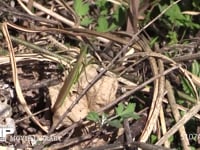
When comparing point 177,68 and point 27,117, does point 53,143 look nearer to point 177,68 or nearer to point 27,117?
point 27,117

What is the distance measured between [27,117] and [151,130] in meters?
0.41

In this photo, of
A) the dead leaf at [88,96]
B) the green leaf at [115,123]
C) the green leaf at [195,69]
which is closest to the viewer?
the green leaf at [115,123]

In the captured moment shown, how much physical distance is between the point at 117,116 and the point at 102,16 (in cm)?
57

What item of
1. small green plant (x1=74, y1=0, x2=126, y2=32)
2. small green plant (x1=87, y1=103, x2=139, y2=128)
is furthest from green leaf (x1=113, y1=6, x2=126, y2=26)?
small green plant (x1=87, y1=103, x2=139, y2=128)

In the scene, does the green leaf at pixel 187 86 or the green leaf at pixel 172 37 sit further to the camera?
the green leaf at pixel 172 37

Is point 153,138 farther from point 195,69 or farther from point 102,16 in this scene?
point 102,16

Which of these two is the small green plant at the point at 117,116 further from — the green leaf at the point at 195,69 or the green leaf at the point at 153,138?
the green leaf at the point at 195,69

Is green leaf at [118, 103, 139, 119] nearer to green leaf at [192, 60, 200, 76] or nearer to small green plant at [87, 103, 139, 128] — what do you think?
small green plant at [87, 103, 139, 128]

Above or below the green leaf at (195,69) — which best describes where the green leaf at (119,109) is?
below

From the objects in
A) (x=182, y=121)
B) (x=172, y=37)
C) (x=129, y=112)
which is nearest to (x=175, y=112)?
(x=182, y=121)

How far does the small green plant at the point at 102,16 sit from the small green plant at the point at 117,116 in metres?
0.43

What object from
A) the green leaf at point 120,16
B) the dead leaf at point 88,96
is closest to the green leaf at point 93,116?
the dead leaf at point 88,96

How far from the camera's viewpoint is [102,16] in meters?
2.31

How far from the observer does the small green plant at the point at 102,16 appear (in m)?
2.16
